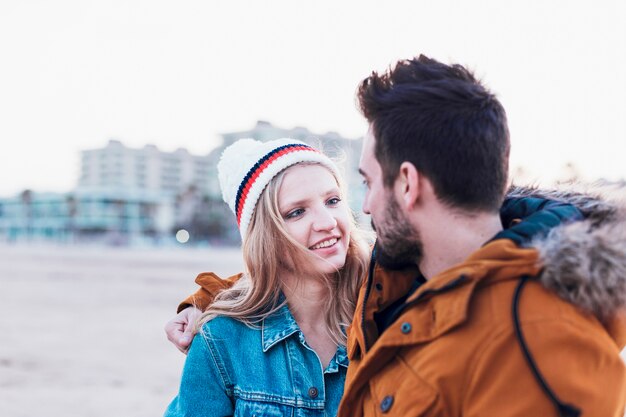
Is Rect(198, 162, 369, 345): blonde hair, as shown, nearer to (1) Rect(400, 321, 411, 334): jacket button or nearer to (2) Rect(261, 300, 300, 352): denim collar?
(2) Rect(261, 300, 300, 352): denim collar

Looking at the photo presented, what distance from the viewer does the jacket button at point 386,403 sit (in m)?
1.76

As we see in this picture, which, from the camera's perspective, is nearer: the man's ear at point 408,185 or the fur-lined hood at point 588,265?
the fur-lined hood at point 588,265

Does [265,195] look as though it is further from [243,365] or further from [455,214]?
[455,214]

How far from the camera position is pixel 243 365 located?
104 inches

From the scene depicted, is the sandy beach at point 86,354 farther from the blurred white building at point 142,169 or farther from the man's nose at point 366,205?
the blurred white building at point 142,169

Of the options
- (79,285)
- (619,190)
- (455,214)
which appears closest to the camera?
(455,214)

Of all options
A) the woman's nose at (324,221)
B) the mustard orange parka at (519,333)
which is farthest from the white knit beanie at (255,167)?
the mustard orange parka at (519,333)

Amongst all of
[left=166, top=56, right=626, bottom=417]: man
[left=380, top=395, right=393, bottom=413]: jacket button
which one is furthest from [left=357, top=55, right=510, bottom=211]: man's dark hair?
[left=380, top=395, right=393, bottom=413]: jacket button

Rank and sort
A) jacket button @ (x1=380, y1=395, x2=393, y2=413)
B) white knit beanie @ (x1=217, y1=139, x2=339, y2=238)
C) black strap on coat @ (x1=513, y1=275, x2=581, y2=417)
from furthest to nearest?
white knit beanie @ (x1=217, y1=139, x2=339, y2=238)
jacket button @ (x1=380, y1=395, x2=393, y2=413)
black strap on coat @ (x1=513, y1=275, x2=581, y2=417)

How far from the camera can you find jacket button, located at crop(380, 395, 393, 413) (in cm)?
176

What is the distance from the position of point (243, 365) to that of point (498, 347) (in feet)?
Answer: 4.37

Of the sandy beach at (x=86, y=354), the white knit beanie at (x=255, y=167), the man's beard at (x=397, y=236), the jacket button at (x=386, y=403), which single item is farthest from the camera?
the sandy beach at (x=86, y=354)

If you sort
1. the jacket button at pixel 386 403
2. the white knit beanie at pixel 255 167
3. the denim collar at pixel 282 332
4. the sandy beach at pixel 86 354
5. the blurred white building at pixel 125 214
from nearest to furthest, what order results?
the jacket button at pixel 386 403 < the denim collar at pixel 282 332 < the white knit beanie at pixel 255 167 < the sandy beach at pixel 86 354 < the blurred white building at pixel 125 214

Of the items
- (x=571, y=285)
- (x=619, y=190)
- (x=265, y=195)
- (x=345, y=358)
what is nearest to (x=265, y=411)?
(x=345, y=358)
